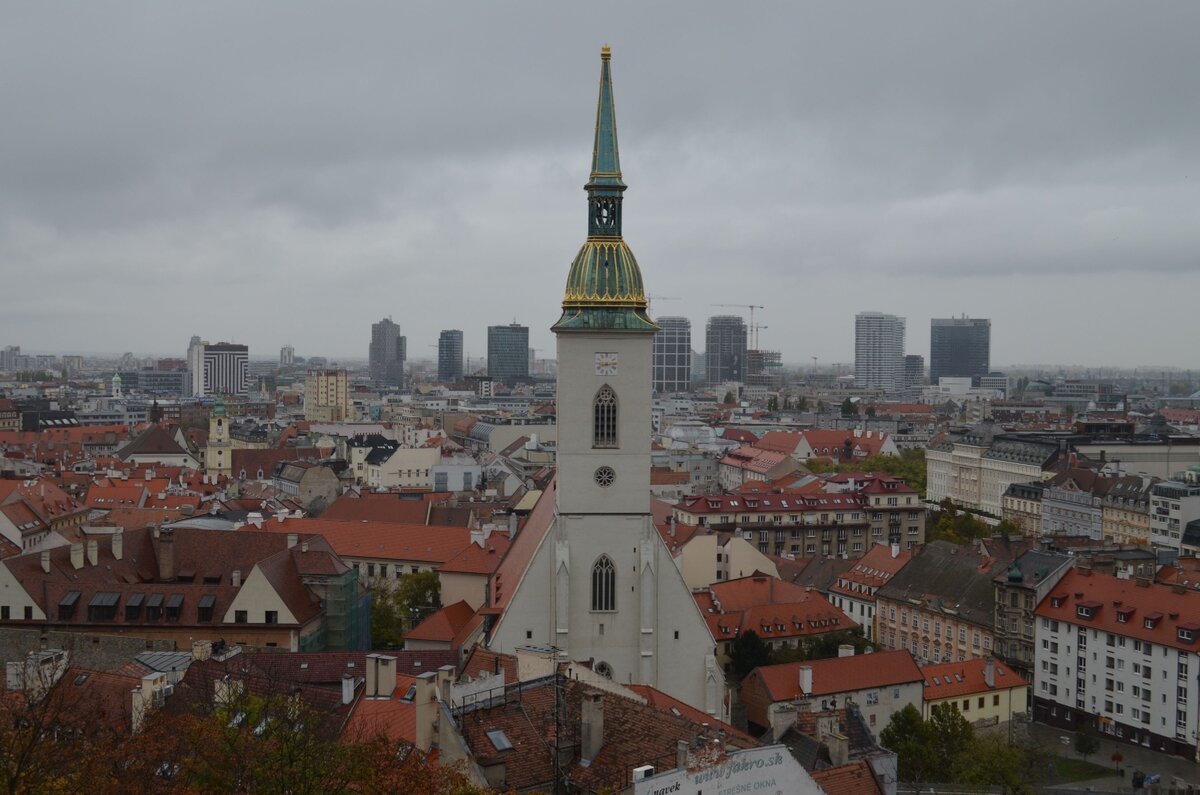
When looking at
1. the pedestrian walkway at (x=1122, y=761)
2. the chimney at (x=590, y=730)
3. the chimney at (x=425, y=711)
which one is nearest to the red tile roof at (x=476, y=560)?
the pedestrian walkway at (x=1122, y=761)

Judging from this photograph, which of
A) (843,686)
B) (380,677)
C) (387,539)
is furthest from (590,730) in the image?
(387,539)

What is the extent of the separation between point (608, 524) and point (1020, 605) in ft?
117

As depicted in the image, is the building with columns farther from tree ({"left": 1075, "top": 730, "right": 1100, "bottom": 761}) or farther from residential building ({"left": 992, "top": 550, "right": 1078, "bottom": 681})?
residential building ({"left": 992, "top": 550, "right": 1078, "bottom": 681})

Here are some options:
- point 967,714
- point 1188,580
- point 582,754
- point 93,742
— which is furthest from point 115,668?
point 1188,580

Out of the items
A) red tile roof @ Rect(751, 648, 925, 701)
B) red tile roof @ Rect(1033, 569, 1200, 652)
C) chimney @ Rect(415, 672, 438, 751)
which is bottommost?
red tile roof @ Rect(751, 648, 925, 701)

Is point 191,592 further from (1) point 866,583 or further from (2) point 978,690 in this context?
(1) point 866,583

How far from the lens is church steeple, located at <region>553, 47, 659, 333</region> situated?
173 ft

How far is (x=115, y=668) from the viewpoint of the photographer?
54.2 metres

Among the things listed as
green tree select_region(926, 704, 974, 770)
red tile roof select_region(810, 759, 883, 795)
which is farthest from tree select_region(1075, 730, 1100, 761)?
red tile roof select_region(810, 759, 883, 795)

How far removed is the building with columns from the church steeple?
1.9 inches

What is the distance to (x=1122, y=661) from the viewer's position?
72.4m

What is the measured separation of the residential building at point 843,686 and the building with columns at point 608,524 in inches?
375

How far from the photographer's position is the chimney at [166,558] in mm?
69125

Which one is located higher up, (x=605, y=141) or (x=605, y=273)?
(x=605, y=141)
